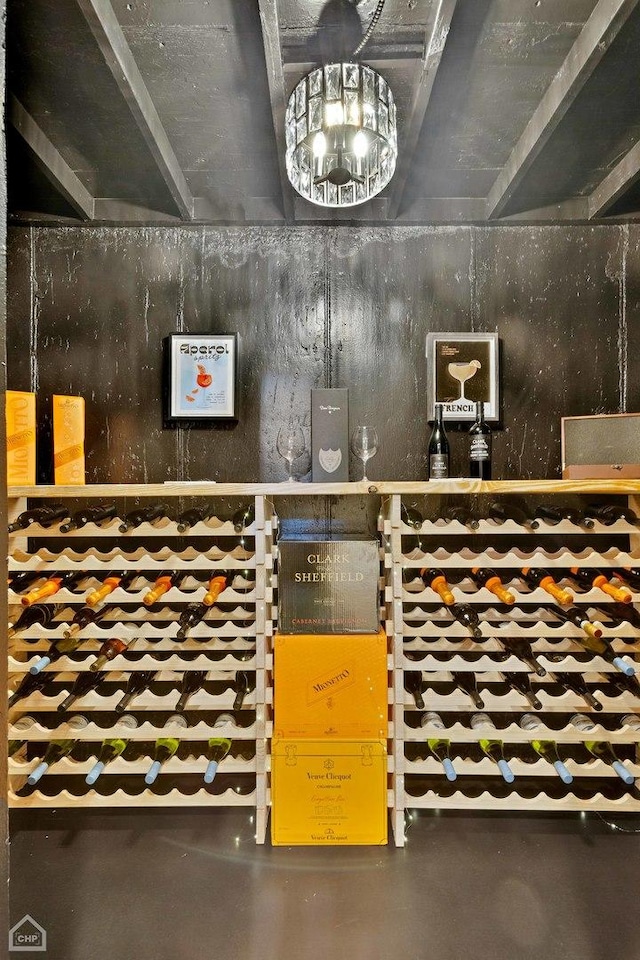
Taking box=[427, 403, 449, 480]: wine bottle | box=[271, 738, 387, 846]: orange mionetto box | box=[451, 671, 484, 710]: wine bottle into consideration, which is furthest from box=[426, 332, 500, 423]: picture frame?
box=[271, 738, 387, 846]: orange mionetto box

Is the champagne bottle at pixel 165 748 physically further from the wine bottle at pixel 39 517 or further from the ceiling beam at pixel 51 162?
the ceiling beam at pixel 51 162

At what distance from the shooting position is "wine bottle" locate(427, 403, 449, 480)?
A: 7.06 feet

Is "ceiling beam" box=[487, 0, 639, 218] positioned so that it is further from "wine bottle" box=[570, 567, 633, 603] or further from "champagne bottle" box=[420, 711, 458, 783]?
"champagne bottle" box=[420, 711, 458, 783]

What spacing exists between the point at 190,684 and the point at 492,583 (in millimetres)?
1195

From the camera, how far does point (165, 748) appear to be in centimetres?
207

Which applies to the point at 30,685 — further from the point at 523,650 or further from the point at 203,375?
the point at 523,650

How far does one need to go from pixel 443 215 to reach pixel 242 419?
1.27 meters

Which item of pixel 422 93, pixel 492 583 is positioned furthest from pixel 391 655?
pixel 422 93

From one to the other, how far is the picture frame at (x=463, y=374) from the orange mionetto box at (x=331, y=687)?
42.3 inches

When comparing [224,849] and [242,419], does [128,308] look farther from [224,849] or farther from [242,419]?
[224,849]

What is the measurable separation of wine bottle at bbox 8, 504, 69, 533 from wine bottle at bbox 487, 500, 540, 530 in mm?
1748

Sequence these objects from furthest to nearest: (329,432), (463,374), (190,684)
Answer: (463,374) < (329,432) < (190,684)

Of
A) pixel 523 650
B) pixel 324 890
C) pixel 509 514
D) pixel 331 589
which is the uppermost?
pixel 509 514

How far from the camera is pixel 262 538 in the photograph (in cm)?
193
